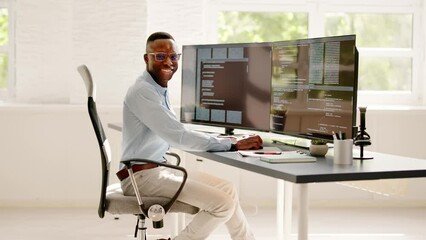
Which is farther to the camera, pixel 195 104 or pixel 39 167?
pixel 39 167

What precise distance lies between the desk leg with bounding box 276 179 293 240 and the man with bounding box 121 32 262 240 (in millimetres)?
266

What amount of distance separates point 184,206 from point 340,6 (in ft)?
10.9

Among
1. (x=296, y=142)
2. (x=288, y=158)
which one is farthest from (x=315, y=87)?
(x=288, y=158)

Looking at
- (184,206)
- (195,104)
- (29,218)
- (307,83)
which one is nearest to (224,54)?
(195,104)

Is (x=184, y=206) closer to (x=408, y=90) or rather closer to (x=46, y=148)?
(x=46, y=148)

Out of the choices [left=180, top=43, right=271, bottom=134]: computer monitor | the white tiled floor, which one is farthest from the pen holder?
the white tiled floor

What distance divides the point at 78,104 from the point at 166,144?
2348 mm

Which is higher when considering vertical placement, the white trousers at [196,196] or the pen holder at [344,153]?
the pen holder at [344,153]

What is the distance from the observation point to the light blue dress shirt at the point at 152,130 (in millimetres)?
3621

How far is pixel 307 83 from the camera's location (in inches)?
146

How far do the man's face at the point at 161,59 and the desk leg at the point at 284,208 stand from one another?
770 mm

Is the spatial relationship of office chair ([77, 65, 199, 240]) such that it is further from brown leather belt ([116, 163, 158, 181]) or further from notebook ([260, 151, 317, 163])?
notebook ([260, 151, 317, 163])

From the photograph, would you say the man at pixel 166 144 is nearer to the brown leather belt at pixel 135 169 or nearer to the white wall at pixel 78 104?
the brown leather belt at pixel 135 169

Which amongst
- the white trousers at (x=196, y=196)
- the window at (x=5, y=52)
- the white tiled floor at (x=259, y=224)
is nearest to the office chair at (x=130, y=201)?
the white trousers at (x=196, y=196)
